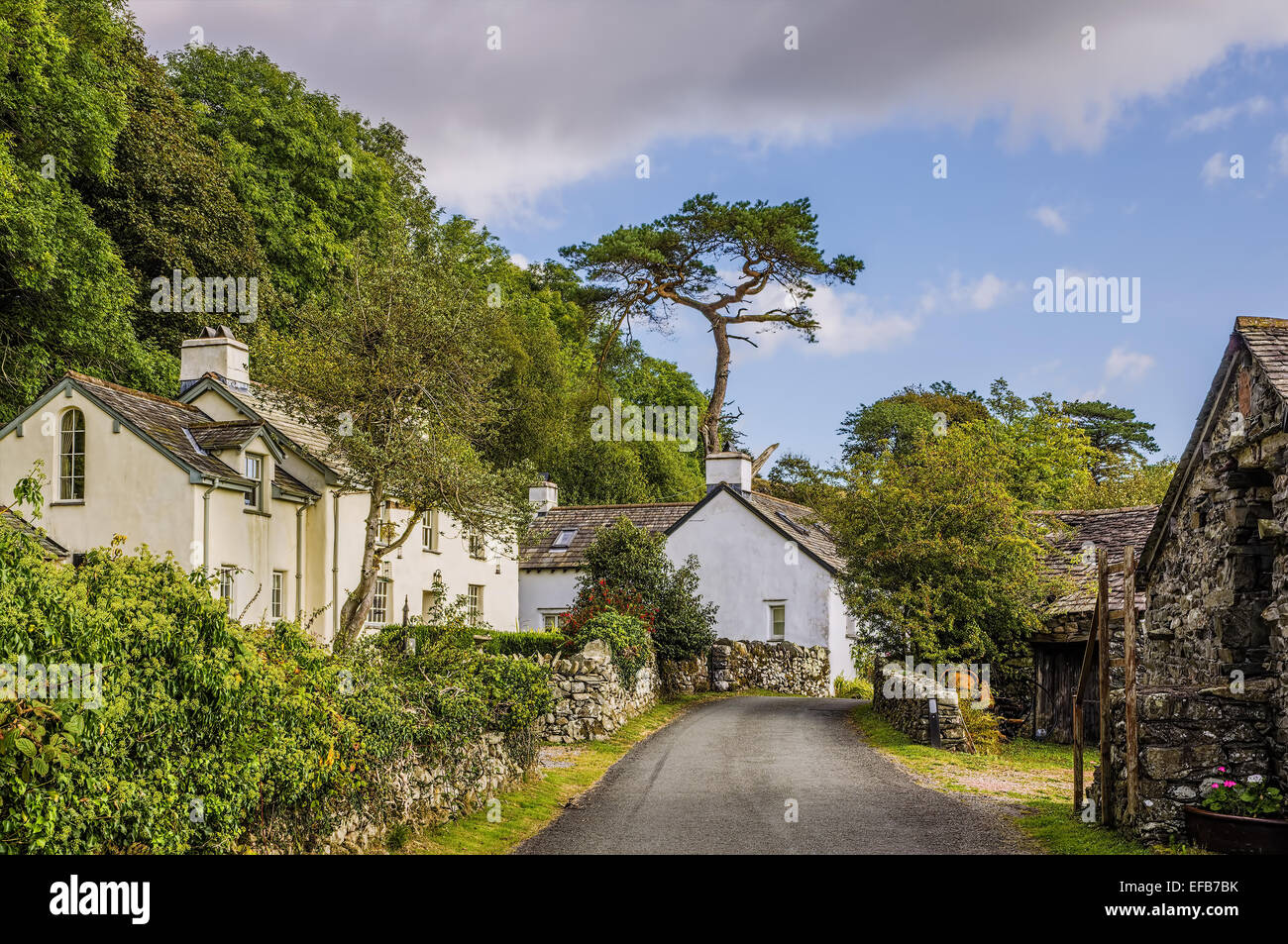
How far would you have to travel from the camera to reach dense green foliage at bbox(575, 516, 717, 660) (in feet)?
102

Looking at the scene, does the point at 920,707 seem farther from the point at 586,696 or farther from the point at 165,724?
the point at 165,724

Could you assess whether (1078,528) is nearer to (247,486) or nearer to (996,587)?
(996,587)

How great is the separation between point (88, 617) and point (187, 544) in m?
16.5

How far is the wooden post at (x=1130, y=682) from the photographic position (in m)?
11.7

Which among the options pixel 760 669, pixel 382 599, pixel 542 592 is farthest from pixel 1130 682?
pixel 542 592

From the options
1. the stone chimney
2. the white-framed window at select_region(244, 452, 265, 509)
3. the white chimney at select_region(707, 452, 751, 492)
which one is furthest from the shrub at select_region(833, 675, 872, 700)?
the stone chimney

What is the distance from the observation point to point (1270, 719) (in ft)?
37.3

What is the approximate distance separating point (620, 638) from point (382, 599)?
801cm

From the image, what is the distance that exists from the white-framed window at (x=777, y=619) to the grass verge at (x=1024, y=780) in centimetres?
1131

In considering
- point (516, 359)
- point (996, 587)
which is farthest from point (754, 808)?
point (516, 359)

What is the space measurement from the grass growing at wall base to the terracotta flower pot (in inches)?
278

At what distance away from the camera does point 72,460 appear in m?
23.8

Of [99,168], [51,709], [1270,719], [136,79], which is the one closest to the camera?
[51,709]

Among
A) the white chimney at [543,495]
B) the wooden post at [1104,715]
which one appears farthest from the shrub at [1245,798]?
the white chimney at [543,495]
